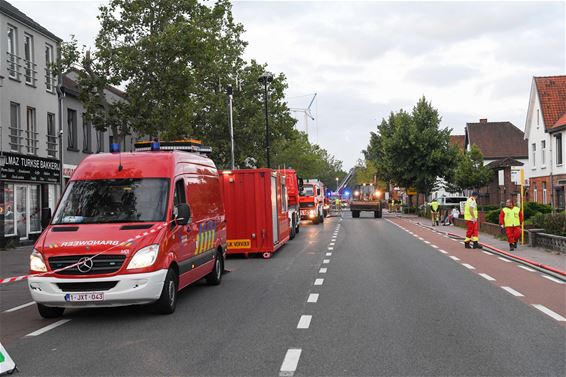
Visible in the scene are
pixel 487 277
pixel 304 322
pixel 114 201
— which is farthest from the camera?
pixel 487 277

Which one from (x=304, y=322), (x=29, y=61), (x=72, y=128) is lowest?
(x=304, y=322)

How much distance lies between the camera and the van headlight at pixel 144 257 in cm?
803

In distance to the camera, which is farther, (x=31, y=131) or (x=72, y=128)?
(x=72, y=128)

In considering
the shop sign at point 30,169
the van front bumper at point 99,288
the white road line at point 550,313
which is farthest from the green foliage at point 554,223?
the shop sign at point 30,169

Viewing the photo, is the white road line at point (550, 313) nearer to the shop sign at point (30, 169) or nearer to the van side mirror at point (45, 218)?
the van side mirror at point (45, 218)

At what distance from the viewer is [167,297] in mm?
8531

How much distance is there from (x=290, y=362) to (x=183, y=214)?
11.1 feet

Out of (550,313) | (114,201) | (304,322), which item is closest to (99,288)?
(114,201)

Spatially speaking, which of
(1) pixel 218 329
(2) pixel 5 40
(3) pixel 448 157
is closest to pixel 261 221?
(1) pixel 218 329

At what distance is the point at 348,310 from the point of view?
345 inches

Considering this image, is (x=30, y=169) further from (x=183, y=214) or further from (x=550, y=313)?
(x=550, y=313)

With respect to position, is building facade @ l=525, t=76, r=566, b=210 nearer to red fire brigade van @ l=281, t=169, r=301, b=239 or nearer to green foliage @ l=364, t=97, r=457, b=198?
green foliage @ l=364, t=97, r=457, b=198

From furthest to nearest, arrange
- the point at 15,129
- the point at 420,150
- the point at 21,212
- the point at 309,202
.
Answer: the point at 420,150
the point at 309,202
the point at 21,212
the point at 15,129

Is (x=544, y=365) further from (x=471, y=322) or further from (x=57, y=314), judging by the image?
(x=57, y=314)
